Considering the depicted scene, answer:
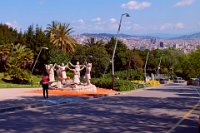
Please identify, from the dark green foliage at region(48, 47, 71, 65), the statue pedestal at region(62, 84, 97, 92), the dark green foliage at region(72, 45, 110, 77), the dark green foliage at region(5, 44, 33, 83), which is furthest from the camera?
the dark green foliage at region(72, 45, 110, 77)

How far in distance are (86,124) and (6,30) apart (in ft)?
263

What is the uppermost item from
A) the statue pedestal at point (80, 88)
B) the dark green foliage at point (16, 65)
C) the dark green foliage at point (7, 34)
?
the dark green foliage at point (7, 34)

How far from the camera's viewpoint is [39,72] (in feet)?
298

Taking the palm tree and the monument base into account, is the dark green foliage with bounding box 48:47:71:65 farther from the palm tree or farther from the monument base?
the monument base

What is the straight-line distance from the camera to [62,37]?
98.6 metres

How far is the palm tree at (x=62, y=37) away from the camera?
97.8 meters

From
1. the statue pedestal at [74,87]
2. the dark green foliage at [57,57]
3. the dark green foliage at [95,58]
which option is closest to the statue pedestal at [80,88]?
the statue pedestal at [74,87]

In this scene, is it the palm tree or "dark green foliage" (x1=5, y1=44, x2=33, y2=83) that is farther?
the palm tree

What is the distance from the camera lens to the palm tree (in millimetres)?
97750

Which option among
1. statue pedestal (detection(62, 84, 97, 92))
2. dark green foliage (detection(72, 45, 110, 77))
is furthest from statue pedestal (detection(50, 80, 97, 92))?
dark green foliage (detection(72, 45, 110, 77))

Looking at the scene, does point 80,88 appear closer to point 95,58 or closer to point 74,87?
point 74,87

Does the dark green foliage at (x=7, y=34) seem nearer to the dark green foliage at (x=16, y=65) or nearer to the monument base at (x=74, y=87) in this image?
the dark green foliage at (x=16, y=65)

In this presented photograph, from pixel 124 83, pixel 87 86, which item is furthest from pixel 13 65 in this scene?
pixel 87 86

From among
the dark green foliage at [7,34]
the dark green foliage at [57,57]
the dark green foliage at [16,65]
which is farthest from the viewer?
the dark green foliage at [7,34]
